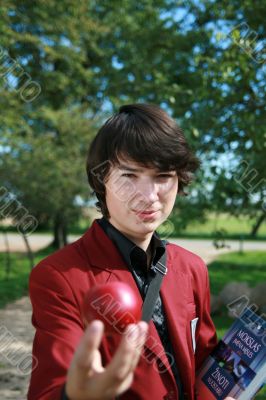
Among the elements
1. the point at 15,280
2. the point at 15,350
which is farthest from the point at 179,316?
the point at 15,280

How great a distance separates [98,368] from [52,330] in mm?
388

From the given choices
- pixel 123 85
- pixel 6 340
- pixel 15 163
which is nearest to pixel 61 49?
pixel 15 163

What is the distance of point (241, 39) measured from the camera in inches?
237

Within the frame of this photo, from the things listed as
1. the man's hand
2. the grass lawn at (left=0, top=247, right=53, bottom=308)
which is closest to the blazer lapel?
the man's hand

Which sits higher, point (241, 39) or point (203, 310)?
point (241, 39)

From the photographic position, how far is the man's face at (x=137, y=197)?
1.96 metres

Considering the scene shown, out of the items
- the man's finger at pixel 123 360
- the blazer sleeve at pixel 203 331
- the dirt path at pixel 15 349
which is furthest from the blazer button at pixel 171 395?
the dirt path at pixel 15 349

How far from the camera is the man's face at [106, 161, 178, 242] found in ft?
6.44

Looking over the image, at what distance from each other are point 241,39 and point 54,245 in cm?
1569

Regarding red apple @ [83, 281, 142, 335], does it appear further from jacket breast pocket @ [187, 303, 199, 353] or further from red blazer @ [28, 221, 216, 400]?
jacket breast pocket @ [187, 303, 199, 353]

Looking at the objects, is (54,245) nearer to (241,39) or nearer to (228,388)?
(241,39)

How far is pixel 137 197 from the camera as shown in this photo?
6.43ft

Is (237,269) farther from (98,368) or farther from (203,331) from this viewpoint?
(98,368)

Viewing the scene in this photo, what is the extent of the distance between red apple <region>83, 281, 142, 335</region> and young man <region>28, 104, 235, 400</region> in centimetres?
8
